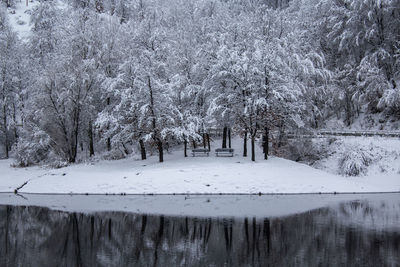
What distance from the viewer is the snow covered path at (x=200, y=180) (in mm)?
27609

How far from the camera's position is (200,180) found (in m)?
28.2

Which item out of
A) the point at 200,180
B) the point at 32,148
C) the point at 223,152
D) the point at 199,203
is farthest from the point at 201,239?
the point at 32,148

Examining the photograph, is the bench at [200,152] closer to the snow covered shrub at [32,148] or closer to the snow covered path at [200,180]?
the snow covered path at [200,180]

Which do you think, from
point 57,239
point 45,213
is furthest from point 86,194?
point 57,239

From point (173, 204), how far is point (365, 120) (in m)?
28.9

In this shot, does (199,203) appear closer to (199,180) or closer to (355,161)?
(199,180)

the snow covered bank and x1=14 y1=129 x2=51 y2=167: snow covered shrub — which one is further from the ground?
x1=14 y1=129 x2=51 y2=167: snow covered shrub

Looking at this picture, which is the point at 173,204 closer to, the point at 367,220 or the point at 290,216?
the point at 290,216

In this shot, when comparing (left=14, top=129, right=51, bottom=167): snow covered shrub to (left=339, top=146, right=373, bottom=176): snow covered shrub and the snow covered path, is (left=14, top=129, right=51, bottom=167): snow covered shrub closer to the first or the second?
the snow covered path

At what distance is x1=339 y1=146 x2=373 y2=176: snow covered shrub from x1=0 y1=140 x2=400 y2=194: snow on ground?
0.90 metres

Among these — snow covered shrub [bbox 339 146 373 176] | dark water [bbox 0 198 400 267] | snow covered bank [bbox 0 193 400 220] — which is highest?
snow covered shrub [bbox 339 146 373 176]

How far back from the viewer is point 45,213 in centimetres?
2166

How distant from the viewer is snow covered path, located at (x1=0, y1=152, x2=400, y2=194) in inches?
1087

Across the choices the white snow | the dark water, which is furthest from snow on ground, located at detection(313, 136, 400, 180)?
the white snow
